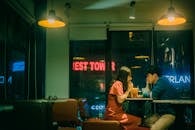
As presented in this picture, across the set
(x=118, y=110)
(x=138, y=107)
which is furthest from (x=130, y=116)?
(x=138, y=107)

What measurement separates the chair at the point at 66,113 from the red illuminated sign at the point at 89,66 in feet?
6.40

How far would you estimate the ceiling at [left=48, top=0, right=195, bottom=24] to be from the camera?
8.91 meters

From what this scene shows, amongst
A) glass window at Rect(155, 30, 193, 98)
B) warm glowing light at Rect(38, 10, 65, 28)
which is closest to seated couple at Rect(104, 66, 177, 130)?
warm glowing light at Rect(38, 10, 65, 28)

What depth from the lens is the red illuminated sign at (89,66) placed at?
8.91 metres

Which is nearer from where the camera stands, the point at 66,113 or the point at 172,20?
the point at 172,20

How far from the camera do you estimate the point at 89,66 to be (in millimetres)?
8922

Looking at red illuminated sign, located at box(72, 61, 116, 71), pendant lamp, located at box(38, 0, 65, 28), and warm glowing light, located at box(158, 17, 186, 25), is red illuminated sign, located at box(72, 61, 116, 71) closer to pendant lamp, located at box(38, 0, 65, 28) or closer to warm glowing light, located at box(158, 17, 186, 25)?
pendant lamp, located at box(38, 0, 65, 28)

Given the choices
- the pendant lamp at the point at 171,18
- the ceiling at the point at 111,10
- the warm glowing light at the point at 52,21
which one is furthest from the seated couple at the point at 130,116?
the ceiling at the point at 111,10

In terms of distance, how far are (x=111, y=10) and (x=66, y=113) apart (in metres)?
3.24

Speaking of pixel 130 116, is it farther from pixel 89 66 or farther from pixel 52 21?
pixel 89 66

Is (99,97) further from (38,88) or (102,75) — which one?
(38,88)

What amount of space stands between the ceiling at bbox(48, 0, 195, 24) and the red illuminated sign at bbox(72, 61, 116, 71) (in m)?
1.06

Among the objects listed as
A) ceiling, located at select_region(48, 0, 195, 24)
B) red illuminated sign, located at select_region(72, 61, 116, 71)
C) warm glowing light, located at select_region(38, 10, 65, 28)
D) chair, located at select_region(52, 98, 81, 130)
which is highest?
ceiling, located at select_region(48, 0, 195, 24)

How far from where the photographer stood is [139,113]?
675 centimetres
